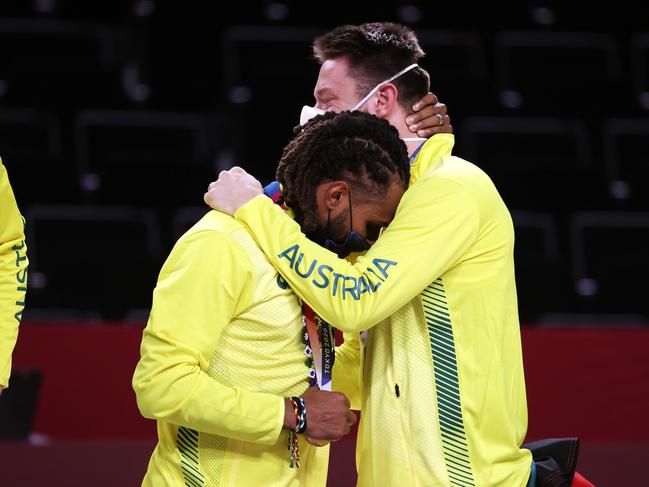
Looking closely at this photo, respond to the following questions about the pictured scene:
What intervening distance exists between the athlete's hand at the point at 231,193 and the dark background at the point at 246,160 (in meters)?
1.80

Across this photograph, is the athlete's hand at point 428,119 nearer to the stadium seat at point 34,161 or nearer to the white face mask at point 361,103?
the white face mask at point 361,103

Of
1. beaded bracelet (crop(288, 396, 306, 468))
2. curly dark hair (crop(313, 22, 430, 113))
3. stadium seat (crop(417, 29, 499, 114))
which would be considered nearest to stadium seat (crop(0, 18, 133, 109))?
stadium seat (crop(417, 29, 499, 114))

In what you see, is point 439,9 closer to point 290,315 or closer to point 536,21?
point 536,21

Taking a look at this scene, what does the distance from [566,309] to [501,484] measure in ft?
11.6

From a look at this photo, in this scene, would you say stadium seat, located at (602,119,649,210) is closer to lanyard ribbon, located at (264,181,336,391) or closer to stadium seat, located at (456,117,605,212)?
stadium seat, located at (456,117,605,212)

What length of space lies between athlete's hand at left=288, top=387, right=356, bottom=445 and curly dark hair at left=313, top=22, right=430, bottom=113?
33.3 inches

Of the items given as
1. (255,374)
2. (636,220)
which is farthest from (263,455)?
(636,220)

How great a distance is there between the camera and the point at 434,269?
2482 millimetres

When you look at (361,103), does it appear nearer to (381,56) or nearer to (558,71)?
(381,56)

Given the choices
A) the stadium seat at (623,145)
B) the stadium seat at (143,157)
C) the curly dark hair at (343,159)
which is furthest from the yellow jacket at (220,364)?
the stadium seat at (623,145)

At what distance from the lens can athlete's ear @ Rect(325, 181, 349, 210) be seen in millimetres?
2523

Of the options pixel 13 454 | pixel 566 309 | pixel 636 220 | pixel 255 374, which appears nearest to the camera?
pixel 255 374

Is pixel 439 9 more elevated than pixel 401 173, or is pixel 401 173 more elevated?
pixel 439 9

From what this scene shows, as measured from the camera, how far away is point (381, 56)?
2957 millimetres
